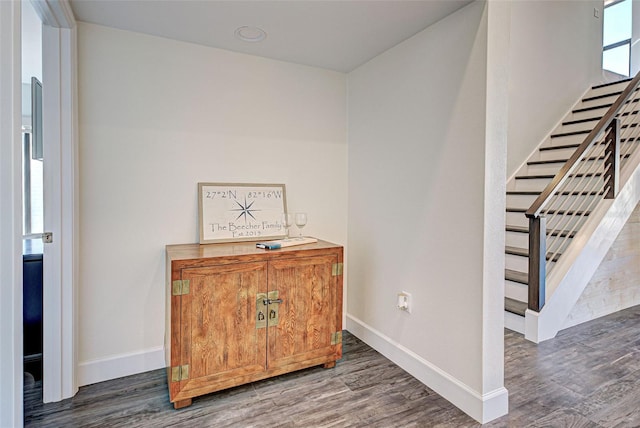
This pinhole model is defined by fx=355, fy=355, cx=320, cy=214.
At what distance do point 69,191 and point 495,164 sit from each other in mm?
2383

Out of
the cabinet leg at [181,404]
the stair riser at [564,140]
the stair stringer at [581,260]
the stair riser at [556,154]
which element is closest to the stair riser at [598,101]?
the stair riser at [564,140]

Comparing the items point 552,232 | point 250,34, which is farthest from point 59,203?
point 552,232

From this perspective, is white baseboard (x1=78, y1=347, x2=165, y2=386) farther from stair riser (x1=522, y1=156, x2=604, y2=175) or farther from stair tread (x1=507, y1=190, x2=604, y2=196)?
stair riser (x1=522, y1=156, x2=604, y2=175)

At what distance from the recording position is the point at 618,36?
239 inches

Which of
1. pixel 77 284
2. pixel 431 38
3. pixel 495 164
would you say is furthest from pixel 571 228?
pixel 77 284

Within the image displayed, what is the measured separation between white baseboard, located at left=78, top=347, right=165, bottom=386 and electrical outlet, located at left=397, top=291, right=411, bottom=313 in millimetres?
1667

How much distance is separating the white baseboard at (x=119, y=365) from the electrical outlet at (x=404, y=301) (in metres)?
1.67

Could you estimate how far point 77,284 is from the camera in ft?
7.13

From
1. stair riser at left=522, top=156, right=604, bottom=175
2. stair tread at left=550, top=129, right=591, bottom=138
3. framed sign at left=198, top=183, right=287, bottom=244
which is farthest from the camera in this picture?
stair tread at left=550, top=129, right=591, bottom=138

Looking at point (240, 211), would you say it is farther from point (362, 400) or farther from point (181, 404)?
point (362, 400)

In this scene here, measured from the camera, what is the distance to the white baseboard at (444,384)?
73.7 inches

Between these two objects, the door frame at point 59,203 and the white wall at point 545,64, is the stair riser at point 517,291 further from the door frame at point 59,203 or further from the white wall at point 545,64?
the door frame at point 59,203

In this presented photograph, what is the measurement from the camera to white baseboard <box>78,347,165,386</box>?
7.29 feet

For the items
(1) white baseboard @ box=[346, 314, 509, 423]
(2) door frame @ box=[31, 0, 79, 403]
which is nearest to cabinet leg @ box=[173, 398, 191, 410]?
(2) door frame @ box=[31, 0, 79, 403]
